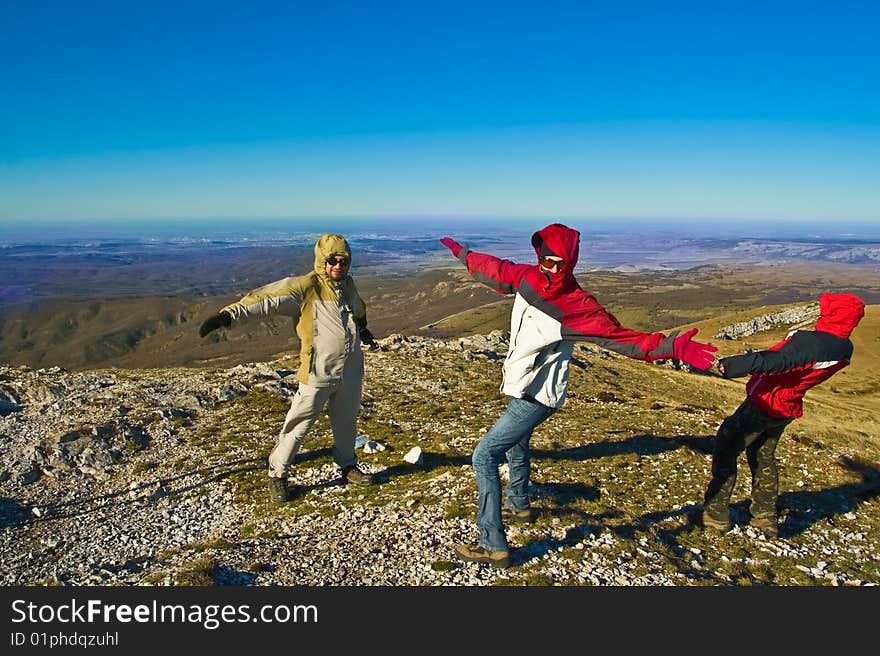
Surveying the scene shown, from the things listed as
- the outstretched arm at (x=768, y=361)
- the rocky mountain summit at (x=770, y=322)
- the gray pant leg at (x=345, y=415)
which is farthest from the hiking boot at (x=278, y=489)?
the rocky mountain summit at (x=770, y=322)

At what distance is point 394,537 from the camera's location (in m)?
8.02

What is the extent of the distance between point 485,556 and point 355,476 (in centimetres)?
419

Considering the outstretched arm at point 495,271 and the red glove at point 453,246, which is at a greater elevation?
the red glove at point 453,246

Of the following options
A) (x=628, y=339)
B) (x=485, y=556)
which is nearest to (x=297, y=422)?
(x=485, y=556)

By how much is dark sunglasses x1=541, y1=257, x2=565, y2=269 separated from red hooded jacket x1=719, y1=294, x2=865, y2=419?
2.08 meters

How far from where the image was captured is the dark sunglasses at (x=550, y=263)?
5.93 m

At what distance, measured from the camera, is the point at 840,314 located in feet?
22.3

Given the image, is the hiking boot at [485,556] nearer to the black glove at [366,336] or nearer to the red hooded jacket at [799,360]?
the red hooded jacket at [799,360]

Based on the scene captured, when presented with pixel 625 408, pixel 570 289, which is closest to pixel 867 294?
pixel 625 408

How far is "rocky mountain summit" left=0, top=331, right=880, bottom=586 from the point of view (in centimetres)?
738

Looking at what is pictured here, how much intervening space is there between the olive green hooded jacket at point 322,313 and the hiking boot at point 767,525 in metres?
7.54

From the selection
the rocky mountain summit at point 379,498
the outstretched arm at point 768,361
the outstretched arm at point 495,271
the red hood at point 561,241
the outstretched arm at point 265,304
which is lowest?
the rocky mountain summit at point 379,498

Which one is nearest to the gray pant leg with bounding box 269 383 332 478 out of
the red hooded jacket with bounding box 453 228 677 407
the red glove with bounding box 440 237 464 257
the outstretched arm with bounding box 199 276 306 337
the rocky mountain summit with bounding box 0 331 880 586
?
the rocky mountain summit with bounding box 0 331 880 586

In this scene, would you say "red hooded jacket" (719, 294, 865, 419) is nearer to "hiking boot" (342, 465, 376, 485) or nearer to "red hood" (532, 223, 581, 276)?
"red hood" (532, 223, 581, 276)
